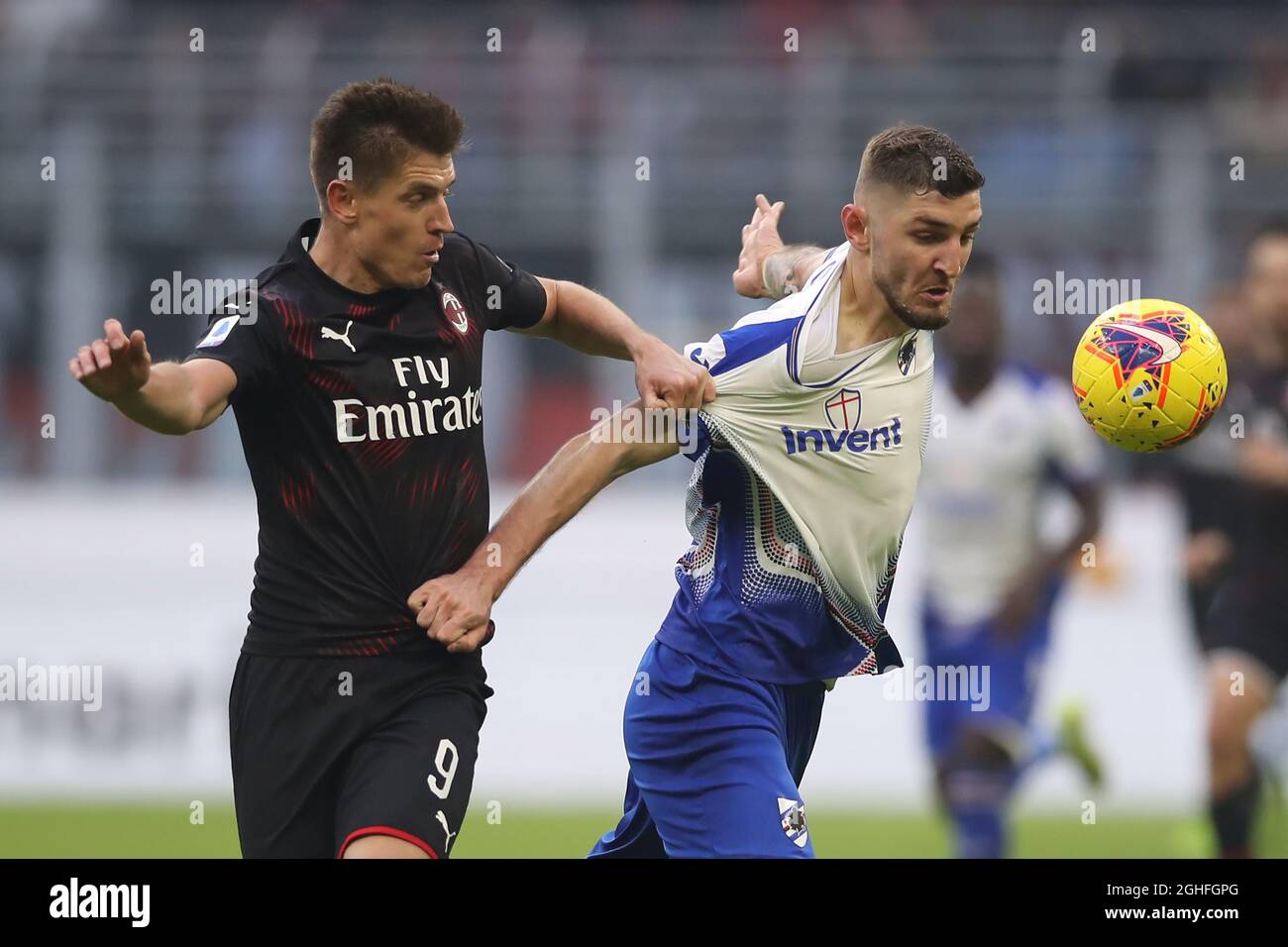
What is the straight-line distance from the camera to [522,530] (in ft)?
15.3

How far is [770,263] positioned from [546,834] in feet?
17.6

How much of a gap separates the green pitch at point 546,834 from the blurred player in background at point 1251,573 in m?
1.07

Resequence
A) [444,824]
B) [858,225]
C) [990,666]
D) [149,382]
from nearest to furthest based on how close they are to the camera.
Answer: [149,382]
[444,824]
[858,225]
[990,666]

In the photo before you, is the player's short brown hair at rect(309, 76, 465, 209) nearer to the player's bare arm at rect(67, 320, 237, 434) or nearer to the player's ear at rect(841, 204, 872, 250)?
the player's bare arm at rect(67, 320, 237, 434)

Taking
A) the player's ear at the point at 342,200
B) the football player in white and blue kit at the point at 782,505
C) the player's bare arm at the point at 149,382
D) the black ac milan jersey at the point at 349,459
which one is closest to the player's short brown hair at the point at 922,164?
the football player in white and blue kit at the point at 782,505

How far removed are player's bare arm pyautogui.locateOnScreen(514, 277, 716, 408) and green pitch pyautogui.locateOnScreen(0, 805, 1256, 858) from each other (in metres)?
4.54

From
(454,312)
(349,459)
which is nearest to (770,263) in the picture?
(454,312)

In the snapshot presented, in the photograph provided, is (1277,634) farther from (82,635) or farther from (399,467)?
(82,635)

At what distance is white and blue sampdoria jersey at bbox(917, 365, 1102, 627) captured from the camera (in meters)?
8.82

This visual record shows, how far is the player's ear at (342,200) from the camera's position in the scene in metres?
4.64

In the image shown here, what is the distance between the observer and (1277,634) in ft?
26.8

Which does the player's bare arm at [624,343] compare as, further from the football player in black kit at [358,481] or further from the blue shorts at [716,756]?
the blue shorts at [716,756]

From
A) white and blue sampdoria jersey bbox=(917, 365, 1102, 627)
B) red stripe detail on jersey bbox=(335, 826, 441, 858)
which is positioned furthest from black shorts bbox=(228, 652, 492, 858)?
white and blue sampdoria jersey bbox=(917, 365, 1102, 627)

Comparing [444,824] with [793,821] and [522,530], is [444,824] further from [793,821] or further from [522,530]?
[793,821]
